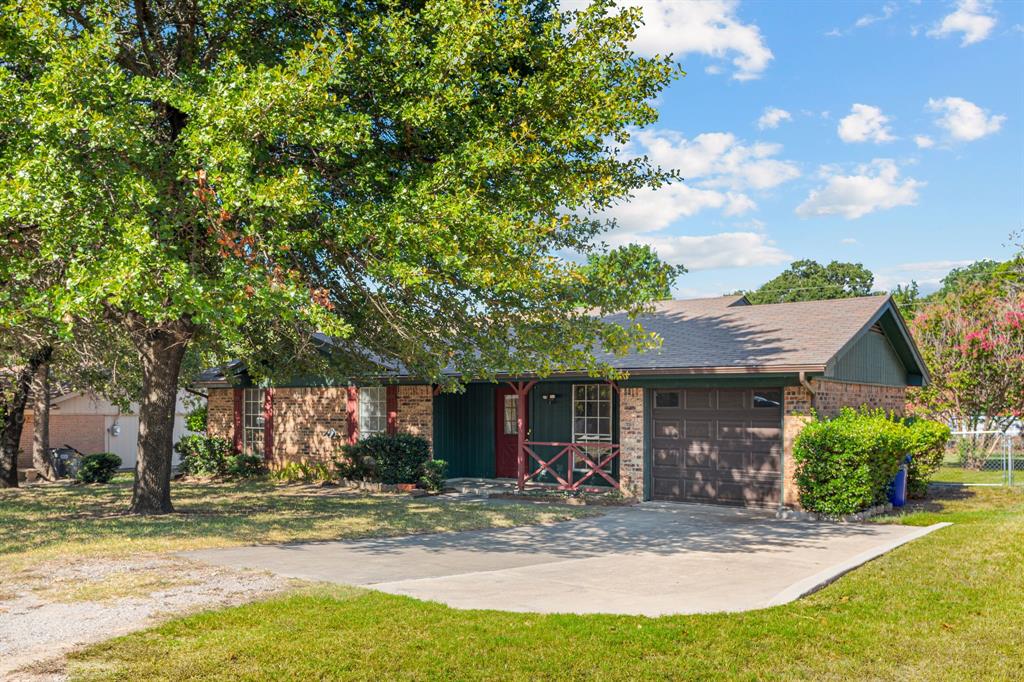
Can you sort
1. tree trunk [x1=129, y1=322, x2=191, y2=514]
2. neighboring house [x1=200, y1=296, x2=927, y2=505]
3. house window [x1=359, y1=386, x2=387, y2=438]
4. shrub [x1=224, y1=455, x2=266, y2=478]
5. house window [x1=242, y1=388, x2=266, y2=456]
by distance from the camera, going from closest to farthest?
tree trunk [x1=129, y1=322, x2=191, y2=514] → neighboring house [x1=200, y1=296, x2=927, y2=505] → house window [x1=359, y1=386, x2=387, y2=438] → shrub [x1=224, y1=455, x2=266, y2=478] → house window [x1=242, y1=388, x2=266, y2=456]

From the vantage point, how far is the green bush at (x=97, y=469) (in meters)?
23.6

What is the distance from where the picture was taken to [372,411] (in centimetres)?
2245

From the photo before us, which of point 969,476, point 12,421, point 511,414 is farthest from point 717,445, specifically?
point 12,421

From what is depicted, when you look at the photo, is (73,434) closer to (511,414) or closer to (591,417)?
(511,414)

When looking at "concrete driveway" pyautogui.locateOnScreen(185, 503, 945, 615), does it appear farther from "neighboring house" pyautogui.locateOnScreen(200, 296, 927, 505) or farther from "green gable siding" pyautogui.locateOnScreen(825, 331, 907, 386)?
"green gable siding" pyautogui.locateOnScreen(825, 331, 907, 386)

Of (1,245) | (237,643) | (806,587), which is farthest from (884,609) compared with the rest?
(1,245)

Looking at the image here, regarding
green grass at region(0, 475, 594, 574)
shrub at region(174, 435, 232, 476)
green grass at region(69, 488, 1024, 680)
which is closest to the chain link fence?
green grass at region(0, 475, 594, 574)

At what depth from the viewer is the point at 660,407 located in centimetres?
1762

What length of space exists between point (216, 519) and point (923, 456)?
47.6 feet

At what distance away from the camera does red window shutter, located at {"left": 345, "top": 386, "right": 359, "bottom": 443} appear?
2267 cm

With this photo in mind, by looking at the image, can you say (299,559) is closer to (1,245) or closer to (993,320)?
(1,245)

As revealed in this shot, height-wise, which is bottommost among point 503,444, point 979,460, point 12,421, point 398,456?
point 979,460

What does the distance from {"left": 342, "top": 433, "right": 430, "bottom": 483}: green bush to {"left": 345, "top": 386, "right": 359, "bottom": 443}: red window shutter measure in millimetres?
1957

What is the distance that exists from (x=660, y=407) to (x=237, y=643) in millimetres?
11885
